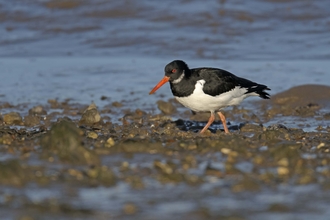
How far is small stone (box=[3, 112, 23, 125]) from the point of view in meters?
8.83

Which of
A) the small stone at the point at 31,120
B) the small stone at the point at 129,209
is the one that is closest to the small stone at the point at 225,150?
the small stone at the point at 129,209

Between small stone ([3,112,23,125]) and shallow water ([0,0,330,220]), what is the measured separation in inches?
34.9

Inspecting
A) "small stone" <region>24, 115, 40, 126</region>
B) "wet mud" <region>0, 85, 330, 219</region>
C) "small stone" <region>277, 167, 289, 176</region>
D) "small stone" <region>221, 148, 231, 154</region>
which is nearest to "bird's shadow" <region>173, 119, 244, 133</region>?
"wet mud" <region>0, 85, 330, 219</region>

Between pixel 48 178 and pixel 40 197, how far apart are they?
1.26ft

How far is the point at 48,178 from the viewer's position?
5305 mm

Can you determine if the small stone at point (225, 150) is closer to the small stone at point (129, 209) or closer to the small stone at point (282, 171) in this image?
the small stone at point (282, 171)

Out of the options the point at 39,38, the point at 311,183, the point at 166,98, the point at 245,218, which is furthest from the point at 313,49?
the point at 245,218

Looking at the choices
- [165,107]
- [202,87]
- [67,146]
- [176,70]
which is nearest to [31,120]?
[165,107]

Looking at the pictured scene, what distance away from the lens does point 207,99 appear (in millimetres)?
7945

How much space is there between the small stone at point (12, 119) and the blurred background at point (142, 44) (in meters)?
1.50

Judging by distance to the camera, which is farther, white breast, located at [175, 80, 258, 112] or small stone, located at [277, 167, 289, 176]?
white breast, located at [175, 80, 258, 112]

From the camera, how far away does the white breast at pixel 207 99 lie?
790cm

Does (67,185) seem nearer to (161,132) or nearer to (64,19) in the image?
(161,132)

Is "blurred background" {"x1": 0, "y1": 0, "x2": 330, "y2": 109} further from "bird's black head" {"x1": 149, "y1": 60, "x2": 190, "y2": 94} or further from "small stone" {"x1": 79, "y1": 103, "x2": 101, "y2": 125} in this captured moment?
"bird's black head" {"x1": 149, "y1": 60, "x2": 190, "y2": 94}
